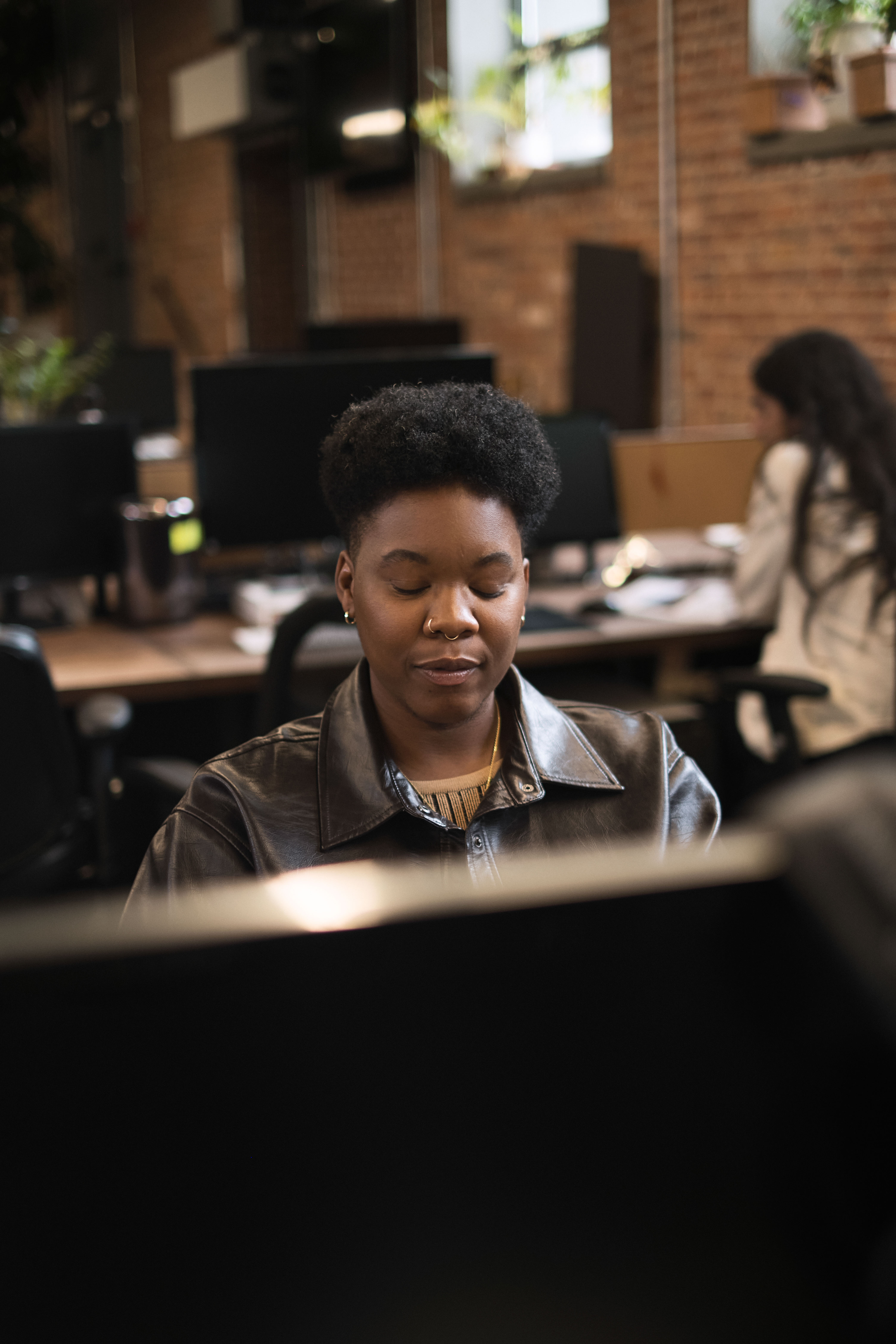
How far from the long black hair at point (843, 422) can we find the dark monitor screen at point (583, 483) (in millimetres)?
567

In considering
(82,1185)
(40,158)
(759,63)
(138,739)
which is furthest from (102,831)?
(40,158)

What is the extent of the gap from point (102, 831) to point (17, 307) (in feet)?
32.8

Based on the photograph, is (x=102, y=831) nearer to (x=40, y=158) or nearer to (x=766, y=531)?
(x=766, y=531)

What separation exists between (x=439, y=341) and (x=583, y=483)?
4.57 ft

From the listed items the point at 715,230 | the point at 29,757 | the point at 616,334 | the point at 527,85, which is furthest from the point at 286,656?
the point at 527,85

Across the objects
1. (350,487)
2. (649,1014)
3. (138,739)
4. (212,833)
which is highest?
(350,487)

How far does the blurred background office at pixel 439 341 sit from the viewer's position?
2826mm

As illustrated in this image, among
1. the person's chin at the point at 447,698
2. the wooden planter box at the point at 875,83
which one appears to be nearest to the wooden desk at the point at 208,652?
the person's chin at the point at 447,698

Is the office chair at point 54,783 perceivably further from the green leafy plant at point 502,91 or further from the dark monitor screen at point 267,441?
the green leafy plant at point 502,91

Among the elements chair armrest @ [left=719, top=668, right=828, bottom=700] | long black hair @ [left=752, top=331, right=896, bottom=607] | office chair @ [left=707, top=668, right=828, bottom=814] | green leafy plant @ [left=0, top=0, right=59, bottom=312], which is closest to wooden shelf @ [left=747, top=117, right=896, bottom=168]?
long black hair @ [left=752, top=331, right=896, bottom=607]

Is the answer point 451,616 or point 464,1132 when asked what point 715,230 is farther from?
point 464,1132

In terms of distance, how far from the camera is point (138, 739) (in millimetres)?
3381

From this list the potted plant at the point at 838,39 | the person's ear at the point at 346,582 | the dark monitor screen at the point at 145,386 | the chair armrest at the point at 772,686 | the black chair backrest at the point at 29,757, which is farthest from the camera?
the dark monitor screen at the point at 145,386

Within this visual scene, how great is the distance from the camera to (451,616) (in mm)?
1092
